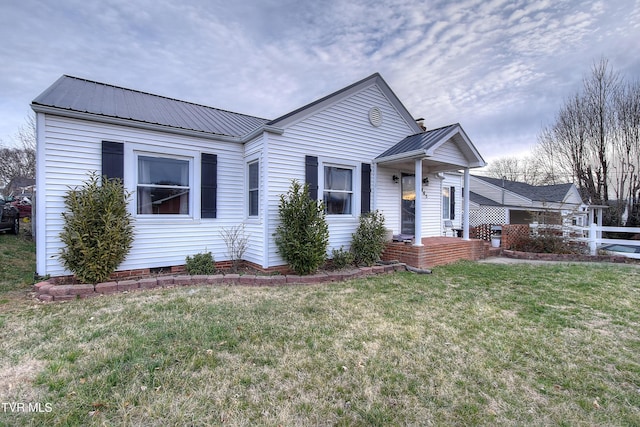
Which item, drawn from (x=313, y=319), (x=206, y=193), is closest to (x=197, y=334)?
(x=313, y=319)

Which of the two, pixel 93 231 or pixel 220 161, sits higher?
pixel 220 161

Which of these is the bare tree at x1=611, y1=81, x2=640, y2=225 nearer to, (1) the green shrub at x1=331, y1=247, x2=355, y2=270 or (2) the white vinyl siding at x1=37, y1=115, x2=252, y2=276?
(1) the green shrub at x1=331, y1=247, x2=355, y2=270

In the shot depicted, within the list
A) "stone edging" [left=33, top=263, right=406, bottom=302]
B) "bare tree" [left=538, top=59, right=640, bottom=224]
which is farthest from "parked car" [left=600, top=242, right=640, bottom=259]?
"stone edging" [left=33, top=263, right=406, bottom=302]

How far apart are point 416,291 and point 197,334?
3804 millimetres

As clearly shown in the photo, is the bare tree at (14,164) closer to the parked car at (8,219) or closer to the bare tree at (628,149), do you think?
the parked car at (8,219)

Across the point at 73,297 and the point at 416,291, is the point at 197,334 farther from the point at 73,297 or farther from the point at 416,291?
the point at 416,291

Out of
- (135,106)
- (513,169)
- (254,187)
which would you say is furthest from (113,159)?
(513,169)

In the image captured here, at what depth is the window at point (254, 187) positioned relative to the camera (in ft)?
22.9

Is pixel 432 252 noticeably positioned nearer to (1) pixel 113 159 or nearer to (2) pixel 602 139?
(1) pixel 113 159

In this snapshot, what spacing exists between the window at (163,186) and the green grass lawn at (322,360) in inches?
83.4

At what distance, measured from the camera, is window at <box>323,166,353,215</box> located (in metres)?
7.61

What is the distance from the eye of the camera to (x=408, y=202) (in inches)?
356

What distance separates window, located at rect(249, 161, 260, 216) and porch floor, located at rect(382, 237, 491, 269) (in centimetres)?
375

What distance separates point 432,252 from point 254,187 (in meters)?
4.94
